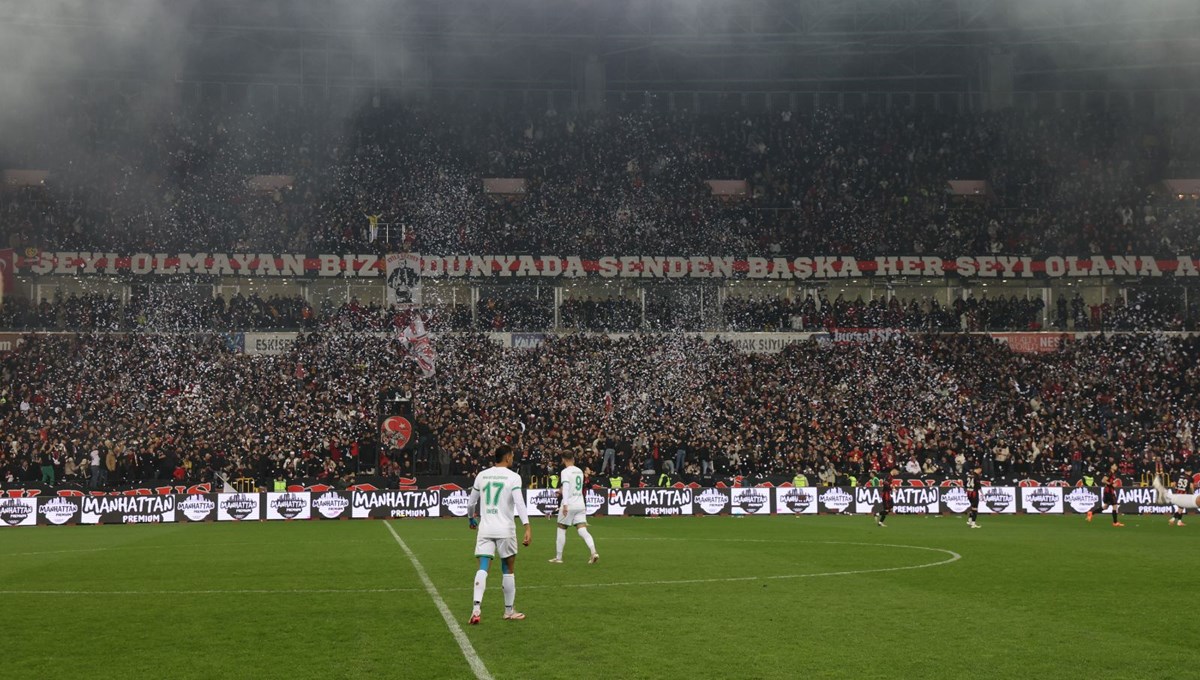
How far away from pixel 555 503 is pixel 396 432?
19.4ft

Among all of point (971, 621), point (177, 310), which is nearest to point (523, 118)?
point (177, 310)

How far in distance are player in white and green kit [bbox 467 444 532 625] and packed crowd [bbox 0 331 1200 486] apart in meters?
24.6

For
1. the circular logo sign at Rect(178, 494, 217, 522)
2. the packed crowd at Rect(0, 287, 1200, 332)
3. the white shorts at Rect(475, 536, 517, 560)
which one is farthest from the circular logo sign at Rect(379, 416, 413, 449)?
the white shorts at Rect(475, 536, 517, 560)

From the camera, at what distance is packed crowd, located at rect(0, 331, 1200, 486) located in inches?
1626

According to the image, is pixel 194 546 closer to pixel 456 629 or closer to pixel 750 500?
pixel 456 629

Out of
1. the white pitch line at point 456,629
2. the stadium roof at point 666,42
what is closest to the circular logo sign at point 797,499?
the white pitch line at point 456,629

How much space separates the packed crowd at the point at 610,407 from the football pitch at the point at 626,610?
14.2m

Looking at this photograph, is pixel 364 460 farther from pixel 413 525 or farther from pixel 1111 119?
pixel 1111 119

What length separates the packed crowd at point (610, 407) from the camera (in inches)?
1626

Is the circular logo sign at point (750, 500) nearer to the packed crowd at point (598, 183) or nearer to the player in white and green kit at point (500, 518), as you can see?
the packed crowd at point (598, 183)

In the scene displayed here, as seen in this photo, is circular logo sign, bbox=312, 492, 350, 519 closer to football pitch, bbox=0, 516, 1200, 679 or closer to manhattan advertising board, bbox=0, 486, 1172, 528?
manhattan advertising board, bbox=0, 486, 1172, 528

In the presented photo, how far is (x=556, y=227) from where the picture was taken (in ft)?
198

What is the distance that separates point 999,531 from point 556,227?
34.0 metres

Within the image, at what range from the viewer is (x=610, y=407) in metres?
47.2
